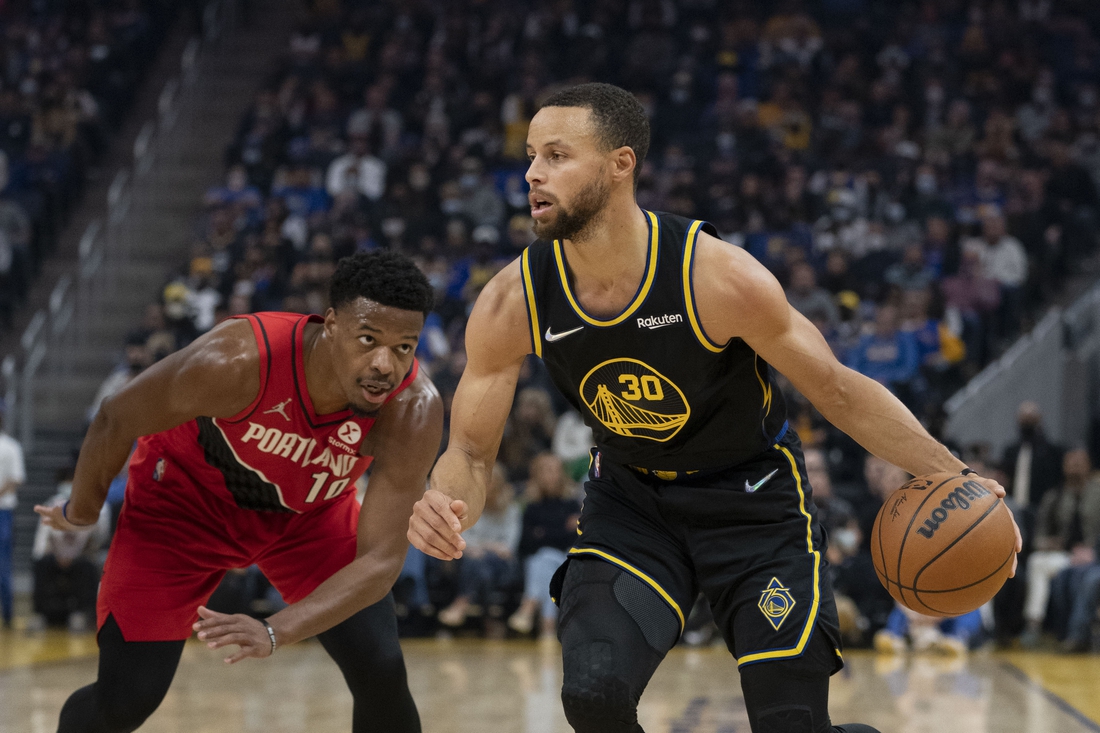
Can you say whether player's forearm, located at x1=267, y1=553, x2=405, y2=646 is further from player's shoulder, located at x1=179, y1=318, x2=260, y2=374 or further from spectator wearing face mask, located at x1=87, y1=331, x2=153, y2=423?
spectator wearing face mask, located at x1=87, y1=331, x2=153, y2=423

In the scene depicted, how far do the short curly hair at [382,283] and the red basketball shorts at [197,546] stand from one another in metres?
0.83

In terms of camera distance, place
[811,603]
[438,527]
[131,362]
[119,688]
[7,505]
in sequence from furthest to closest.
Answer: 1. [131,362]
2. [7,505]
3. [119,688]
4. [811,603]
5. [438,527]

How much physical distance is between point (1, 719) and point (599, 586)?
4260 mm

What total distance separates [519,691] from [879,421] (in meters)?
4.59

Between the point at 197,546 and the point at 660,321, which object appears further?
the point at 197,546

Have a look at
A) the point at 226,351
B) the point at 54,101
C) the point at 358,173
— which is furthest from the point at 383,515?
the point at 54,101

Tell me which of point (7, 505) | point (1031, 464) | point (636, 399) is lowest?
point (7, 505)

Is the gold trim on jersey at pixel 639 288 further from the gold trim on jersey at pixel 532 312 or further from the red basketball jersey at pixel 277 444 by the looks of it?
the red basketball jersey at pixel 277 444

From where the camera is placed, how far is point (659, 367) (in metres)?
3.56

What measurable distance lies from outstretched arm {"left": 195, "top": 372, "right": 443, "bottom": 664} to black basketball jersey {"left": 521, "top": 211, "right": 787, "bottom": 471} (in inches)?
24.1

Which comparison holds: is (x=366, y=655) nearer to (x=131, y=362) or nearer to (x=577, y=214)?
(x=577, y=214)

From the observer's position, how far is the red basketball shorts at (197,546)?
4223 millimetres

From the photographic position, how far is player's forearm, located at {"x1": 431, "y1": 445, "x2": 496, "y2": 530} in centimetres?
352

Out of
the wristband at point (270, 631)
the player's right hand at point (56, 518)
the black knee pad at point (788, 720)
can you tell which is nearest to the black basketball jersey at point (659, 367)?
the black knee pad at point (788, 720)
